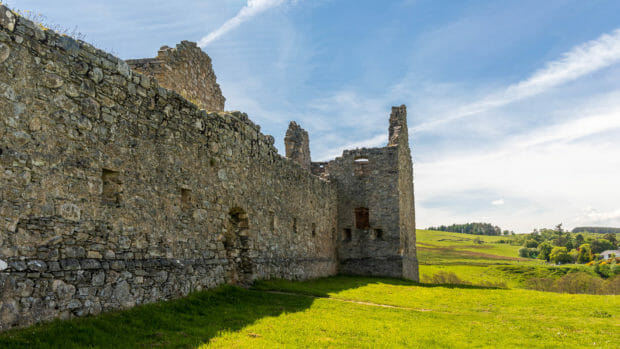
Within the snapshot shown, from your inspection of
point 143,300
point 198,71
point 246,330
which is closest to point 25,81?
point 143,300

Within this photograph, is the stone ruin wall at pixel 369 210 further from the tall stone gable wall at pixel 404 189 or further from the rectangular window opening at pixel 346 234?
the tall stone gable wall at pixel 404 189

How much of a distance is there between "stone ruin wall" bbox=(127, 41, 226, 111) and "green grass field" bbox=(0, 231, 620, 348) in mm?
6495

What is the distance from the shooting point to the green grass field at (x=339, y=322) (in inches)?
293

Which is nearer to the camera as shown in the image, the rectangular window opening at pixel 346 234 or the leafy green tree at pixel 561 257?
the rectangular window opening at pixel 346 234

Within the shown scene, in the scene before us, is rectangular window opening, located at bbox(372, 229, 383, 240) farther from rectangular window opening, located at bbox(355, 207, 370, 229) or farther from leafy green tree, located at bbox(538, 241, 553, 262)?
leafy green tree, located at bbox(538, 241, 553, 262)

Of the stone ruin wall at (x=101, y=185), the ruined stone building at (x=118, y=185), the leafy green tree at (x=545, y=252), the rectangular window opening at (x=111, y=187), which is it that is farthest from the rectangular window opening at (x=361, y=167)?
the leafy green tree at (x=545, y=252)

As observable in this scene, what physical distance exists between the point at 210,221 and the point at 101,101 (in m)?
4.69

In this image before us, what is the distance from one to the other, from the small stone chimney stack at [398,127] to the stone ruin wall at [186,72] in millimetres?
10651

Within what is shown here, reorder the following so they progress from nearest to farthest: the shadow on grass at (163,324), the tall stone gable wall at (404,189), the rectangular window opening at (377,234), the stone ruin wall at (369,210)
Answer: the shadow on grass at (163,324) → the stone ruin wall at (369,210) → the rectangular window opening at (377,234) → the tall stone gable wall at (404,189)

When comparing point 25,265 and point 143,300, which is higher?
point 25,265

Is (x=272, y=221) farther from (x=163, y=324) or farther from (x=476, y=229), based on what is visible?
(x=476, y=229)

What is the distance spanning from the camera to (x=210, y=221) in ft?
40.2

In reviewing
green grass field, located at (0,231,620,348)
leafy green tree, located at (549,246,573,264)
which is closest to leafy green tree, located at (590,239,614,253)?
leafy green tree, located at (549,246,573,264)

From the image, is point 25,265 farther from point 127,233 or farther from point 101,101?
point 101,101
